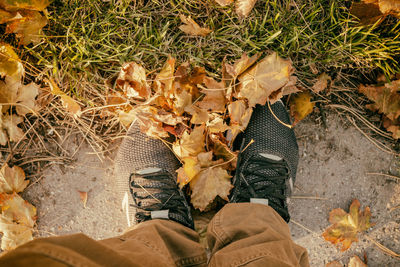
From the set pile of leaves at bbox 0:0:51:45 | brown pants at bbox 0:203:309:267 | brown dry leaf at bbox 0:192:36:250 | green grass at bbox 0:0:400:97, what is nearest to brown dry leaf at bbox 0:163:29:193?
brown dry leaf at bbox 0:192:36:250

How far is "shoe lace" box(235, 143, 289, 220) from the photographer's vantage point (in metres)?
1.50

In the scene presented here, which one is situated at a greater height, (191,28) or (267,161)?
(191,28)

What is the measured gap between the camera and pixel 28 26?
1.44m

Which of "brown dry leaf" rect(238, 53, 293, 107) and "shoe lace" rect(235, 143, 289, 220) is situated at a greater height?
"brown dry leaf" rect(238, 53, 293, 107)

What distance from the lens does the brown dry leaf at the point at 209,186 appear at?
142cm

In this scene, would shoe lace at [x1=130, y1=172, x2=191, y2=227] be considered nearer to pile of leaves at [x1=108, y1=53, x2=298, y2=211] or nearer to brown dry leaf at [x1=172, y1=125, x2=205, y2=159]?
pile of leaves at [x1=108, y1=53, x2=298, y2=211]

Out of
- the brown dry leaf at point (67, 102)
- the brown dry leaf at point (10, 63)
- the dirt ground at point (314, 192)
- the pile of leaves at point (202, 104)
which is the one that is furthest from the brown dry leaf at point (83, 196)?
the brown dry leaf at point (10, 63)

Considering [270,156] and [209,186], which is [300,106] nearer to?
[270,156]

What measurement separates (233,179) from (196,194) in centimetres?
21

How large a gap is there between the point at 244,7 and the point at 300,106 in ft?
1.98

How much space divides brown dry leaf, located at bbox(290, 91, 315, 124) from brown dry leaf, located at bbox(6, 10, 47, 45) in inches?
53.4

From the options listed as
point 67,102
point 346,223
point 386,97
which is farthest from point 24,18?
point 346,223

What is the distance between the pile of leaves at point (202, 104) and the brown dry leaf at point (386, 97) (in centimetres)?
45

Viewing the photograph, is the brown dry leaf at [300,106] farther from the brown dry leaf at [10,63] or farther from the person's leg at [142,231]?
the brown dry leaf at [10,63]
